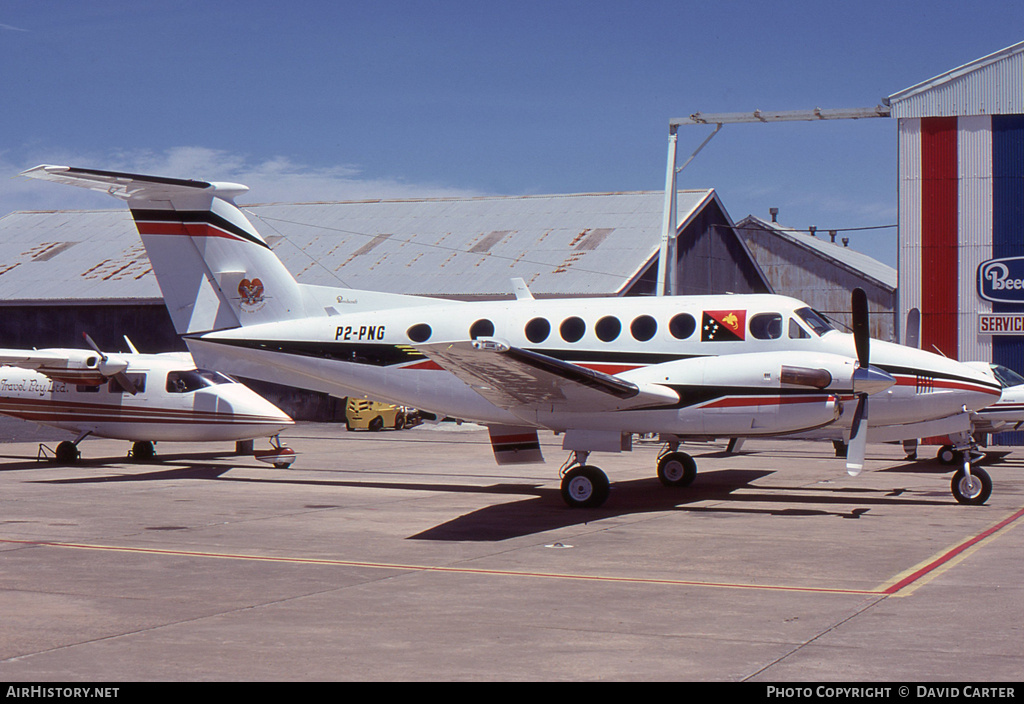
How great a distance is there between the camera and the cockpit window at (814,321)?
1588cm

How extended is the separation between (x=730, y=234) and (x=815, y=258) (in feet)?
66.1

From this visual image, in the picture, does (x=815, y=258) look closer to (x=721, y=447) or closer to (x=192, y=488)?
(x=721, y=447)

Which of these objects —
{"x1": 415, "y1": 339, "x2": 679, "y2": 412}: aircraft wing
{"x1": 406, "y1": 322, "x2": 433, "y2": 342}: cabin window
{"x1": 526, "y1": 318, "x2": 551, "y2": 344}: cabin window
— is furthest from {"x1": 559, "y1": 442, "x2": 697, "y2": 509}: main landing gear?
{"x1": 406, "y1": 322, "x2": 433, "y2": 342}: cabin window

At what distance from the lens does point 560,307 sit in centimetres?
1705

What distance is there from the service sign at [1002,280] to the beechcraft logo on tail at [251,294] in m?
20.6

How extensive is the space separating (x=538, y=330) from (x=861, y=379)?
16.7 feet

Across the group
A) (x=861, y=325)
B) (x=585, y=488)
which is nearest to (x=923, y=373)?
(x=861, y=325)

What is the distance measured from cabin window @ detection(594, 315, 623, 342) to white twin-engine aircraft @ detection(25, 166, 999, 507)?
0.07 ft

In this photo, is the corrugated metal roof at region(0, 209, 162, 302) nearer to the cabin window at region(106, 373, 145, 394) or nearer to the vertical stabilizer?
the cabin window at region(106, 373, 145, 394)

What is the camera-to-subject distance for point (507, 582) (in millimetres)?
9875

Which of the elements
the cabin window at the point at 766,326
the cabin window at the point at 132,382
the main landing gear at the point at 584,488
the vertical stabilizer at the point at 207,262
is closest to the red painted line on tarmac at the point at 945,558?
the cabin window at the point at 766,326

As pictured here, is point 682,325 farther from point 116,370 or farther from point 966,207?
point 966,207

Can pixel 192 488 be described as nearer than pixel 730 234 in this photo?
Yes
